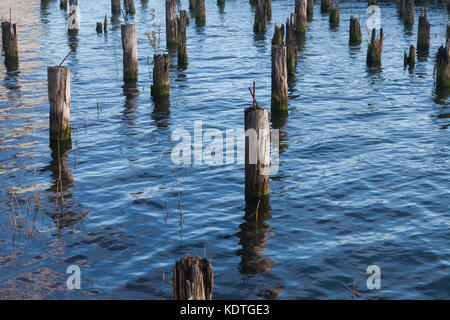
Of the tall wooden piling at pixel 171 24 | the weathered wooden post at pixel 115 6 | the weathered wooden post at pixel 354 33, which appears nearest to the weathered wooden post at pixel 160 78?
the tall wooden piling at pixel 171 24

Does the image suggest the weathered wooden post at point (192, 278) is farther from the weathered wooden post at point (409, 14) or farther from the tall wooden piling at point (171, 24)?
the weathered wooden post at point (409, 14)

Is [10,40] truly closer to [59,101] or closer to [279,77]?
[59,101]

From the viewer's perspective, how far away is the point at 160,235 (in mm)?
10148

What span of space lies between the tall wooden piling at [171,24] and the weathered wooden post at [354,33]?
299 inches

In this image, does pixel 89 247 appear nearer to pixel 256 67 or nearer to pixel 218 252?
pixel 218 252

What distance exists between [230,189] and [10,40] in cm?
1498

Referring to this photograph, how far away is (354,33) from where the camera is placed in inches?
1032

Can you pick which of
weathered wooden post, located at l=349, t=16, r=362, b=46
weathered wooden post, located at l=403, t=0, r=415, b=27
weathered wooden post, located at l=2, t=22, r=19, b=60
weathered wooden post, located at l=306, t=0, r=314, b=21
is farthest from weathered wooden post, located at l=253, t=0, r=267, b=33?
weathered wooden post, located at l=2, t=22, r=19, b=60

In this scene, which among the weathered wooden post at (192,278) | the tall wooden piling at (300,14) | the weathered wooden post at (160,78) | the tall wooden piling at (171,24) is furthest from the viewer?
the tall wooden piling at (300,14)

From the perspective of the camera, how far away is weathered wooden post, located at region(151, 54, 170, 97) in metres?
17.5

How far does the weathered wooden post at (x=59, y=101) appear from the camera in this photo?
1317cm

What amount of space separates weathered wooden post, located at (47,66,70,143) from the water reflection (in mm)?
5079

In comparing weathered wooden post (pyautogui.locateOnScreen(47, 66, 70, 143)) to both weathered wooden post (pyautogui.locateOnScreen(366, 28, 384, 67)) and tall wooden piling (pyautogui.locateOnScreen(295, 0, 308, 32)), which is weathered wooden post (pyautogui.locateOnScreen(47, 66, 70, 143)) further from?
tall wooden piling (pyautogui.locateOnScreen(295, 0, 308, 32))

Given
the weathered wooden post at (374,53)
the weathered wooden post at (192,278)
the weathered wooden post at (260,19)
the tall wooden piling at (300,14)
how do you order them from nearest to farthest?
the weathered wooden post at (192,278), the weathered wooden post at (374,53), the tall wooden piling at (300,14), the weathered wooden post at (260,19)
